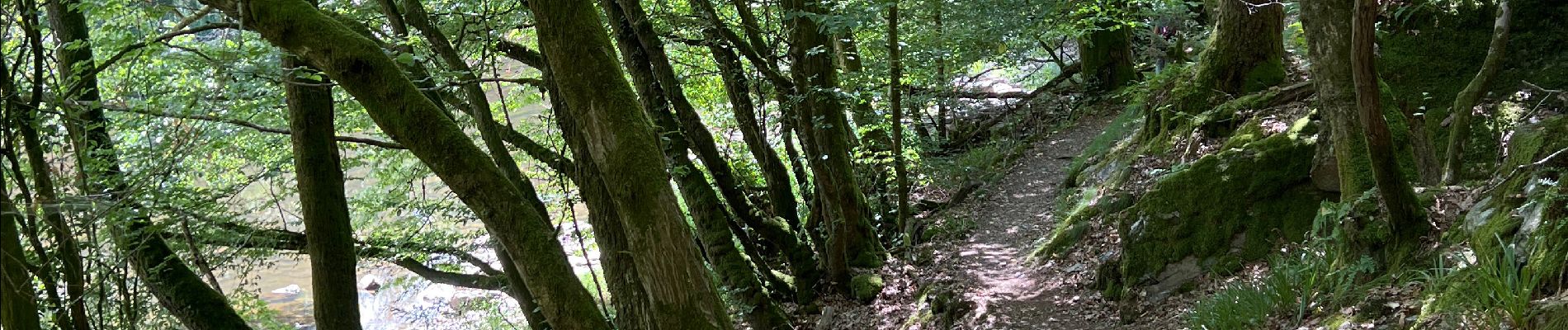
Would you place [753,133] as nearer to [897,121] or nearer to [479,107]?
[897,121]

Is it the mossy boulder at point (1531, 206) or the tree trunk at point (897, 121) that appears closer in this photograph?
the mossy boulder at point (1531, 206)

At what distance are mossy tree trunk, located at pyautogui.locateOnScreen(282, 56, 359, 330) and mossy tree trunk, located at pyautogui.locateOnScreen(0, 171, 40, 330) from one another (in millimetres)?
1864

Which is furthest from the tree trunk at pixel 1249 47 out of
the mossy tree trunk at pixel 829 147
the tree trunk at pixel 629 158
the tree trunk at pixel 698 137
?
the tree trunk at pixel 629 158

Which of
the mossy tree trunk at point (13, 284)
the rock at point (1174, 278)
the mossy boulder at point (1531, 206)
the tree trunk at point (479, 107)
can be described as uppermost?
the tree trunk at point (479, 107)

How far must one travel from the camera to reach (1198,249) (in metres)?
6.71

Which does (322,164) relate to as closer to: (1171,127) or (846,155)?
(846,155)

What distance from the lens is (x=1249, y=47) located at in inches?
317

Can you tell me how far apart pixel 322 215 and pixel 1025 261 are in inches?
237

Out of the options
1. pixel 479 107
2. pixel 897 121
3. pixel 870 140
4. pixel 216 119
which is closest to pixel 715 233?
pixel 897 121

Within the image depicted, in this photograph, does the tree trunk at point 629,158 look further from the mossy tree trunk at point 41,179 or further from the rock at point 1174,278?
the rock at point 1174,278

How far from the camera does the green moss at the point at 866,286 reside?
367 inches

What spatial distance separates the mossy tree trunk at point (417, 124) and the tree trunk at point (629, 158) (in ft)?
1.28

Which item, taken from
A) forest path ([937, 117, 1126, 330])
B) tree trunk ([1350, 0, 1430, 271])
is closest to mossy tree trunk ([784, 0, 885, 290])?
forest path ([937, 117, 1126, 330])

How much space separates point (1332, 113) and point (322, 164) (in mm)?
5236
